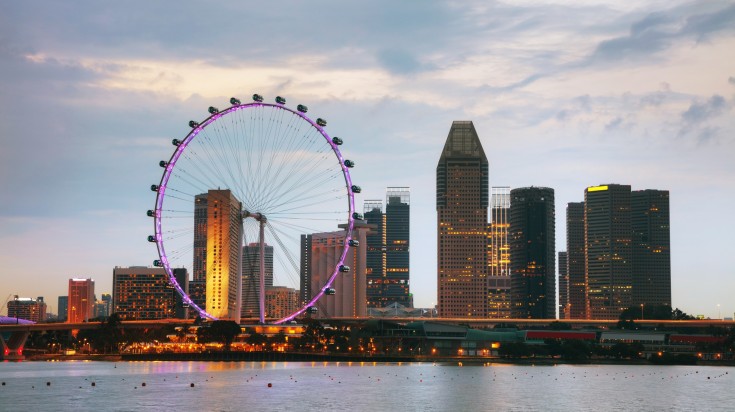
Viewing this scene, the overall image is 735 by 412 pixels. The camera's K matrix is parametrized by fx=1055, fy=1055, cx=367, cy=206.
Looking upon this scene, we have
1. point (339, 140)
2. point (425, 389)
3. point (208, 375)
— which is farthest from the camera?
point (339, 140)

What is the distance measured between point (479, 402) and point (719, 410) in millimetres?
28316

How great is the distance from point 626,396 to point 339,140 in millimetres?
75530

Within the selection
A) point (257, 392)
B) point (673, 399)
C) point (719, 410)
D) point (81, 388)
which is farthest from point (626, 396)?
point (81, 388)

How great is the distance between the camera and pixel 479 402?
13012 centimetres

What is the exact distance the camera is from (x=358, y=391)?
144 m

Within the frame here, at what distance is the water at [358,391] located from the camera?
12419 cm

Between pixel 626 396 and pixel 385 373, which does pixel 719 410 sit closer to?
pixel 626 396

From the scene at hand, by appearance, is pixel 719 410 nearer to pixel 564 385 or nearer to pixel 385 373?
pixel 564 385

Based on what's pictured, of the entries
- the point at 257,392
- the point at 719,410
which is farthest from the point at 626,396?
the point at 257,392

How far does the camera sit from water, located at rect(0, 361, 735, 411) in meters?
124

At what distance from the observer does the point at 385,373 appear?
639 ft

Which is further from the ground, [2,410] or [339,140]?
[339,140]

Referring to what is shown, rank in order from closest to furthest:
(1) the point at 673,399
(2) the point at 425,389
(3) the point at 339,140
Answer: (1) the point at 673,399
(2) the point at 425,389
(3) the point at 339,140

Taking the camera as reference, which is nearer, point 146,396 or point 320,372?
point 146,396
